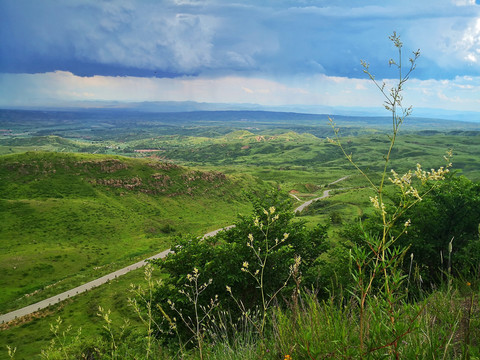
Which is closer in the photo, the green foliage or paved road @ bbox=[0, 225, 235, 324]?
the green foliage

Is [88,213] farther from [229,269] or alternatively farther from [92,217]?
[229,269]

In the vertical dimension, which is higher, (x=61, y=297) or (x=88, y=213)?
(x=88, y=213)

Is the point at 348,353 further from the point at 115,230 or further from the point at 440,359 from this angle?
the point at 115,230

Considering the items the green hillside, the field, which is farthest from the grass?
the green hillside

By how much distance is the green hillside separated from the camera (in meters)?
58.1

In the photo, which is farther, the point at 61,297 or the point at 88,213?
the point at 88,213

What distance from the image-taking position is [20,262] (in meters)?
57.9

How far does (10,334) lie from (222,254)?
33.6 m

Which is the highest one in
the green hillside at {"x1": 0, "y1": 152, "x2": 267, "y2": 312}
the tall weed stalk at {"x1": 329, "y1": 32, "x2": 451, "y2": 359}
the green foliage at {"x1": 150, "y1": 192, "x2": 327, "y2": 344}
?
the tall weed stalk at {"x1": 329, "y1": 32, "x2": 451, "y2": 359}

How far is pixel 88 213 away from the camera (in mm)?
94188

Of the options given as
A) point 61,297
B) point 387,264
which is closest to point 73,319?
point 61,297

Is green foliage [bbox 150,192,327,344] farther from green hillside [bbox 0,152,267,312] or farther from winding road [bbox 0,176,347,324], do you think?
green hillside [bbox 0,152,267,312]

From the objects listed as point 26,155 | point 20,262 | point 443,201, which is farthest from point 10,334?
point 26,155

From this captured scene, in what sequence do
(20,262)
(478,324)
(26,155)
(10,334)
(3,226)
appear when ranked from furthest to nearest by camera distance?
(26,155)
(3,226)
(20,262)
(10,334)
(478,324)
